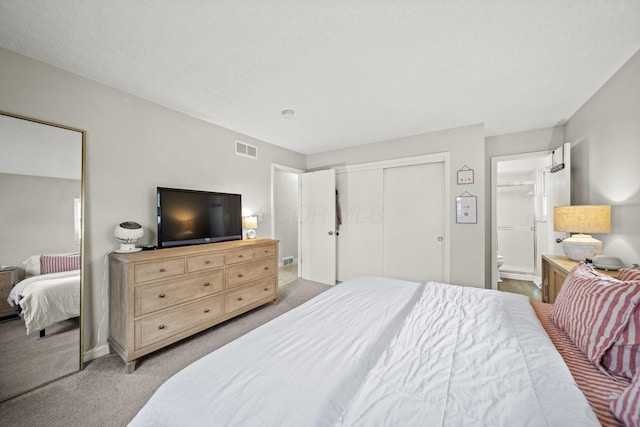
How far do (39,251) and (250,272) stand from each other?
1723 mm

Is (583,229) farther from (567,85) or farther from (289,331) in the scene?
(289,331)

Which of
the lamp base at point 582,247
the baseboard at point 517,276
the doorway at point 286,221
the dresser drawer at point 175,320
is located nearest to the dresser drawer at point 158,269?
the dresser drawer at point 175,320

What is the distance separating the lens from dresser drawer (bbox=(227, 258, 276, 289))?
8.61ft

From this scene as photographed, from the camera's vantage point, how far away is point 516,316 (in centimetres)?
138

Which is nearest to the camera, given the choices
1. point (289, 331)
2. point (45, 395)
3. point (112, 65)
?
point (289, 331)

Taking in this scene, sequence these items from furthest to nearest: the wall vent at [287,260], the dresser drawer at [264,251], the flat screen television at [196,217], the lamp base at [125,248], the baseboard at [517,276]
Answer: the wall vent at [287,260], the baseboard at [517,276], the dresser drawer at [264,251], the flat screen television at [196,217], the lamp base at [125,248]

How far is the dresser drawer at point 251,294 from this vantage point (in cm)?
262

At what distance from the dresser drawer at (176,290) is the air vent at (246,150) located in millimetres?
1738

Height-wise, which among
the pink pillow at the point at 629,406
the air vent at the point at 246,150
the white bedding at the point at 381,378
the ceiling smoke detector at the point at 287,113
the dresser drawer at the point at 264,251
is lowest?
the white bedding at the point at 381,378

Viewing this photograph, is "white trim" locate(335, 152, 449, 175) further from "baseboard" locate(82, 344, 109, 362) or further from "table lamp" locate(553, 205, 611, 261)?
"baseboard" locate(82, 344, 109, 362)

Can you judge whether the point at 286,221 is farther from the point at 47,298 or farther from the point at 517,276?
the point at 517,276

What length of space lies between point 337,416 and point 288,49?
82.3 inches

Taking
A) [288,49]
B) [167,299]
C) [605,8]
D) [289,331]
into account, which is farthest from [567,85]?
[167,299]

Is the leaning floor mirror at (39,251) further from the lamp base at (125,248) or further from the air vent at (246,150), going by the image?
the air vent at (246,150)
